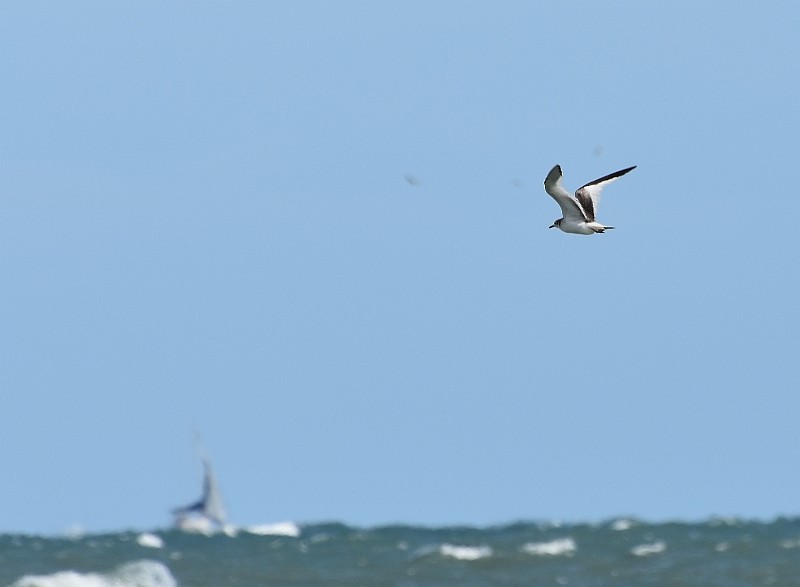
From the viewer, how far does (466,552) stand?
33094mm

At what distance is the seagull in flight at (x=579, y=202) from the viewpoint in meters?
18.3

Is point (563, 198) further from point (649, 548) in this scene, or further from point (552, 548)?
point (552, 548)

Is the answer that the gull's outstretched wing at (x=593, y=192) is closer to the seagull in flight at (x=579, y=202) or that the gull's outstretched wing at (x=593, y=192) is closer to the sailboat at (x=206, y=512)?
the seagull in flight at (x=579, y=202)

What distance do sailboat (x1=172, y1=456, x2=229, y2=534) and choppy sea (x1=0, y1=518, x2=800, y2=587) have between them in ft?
59.4

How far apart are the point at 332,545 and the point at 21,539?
466 inches

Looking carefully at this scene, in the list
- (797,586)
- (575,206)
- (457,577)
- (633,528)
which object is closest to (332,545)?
(633,528)

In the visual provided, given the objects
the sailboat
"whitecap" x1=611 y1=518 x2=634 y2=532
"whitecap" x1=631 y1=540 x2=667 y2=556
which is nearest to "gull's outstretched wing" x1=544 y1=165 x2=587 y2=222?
"whitecap" x1=631 y1=540 x2=667 y2=556

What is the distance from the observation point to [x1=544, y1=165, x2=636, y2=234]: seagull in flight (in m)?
18.3

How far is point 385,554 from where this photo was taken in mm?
35094

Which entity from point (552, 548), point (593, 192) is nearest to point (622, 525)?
point (552, 548)

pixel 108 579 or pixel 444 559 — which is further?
pixel 444 559

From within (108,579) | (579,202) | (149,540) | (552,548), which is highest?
(579,202)

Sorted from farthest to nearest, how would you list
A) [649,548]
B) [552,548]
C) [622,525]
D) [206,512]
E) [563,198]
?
[206,512] < [622,525] < [552,548] < [649,548] < [563,198]

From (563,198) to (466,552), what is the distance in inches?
619
